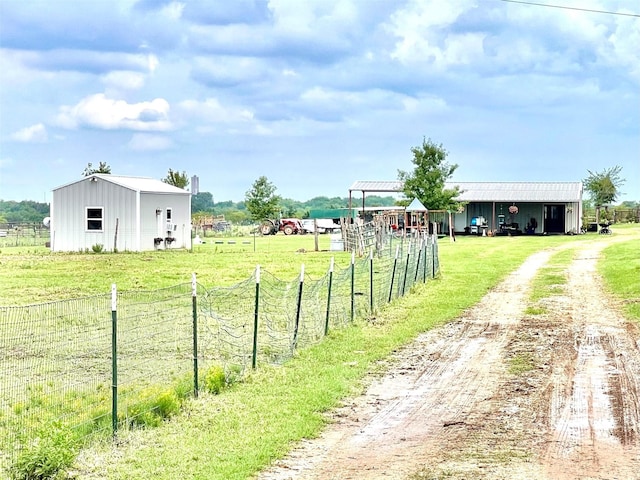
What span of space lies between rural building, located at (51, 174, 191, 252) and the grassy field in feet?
20.9

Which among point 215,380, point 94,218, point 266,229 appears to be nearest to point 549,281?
point 215,380

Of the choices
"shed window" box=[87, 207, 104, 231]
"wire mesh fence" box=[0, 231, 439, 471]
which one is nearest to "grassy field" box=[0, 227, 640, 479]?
"wire mesh fence" box=[0, 231, 439, 471]

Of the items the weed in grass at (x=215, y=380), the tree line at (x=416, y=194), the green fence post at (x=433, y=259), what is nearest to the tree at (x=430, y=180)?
the tree line at (x=416, y=194)

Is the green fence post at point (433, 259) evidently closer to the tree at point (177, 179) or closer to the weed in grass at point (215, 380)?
the weed in grass at point (215, 380)

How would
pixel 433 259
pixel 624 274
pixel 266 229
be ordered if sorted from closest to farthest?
pixel 624 274 → pixel 433 259 → pixel 266 229

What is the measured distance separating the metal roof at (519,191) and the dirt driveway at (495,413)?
42.9 metres

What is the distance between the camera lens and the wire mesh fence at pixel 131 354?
812cm

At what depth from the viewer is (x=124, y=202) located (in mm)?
38844

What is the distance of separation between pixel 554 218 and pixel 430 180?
10468mm

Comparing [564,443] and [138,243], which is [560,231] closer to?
[138,243]

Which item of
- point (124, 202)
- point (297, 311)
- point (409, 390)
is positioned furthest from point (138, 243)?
point (409, 390)

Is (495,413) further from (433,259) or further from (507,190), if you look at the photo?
(507,190)

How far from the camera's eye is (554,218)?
59.5 m

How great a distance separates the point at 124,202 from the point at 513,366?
2949cm
